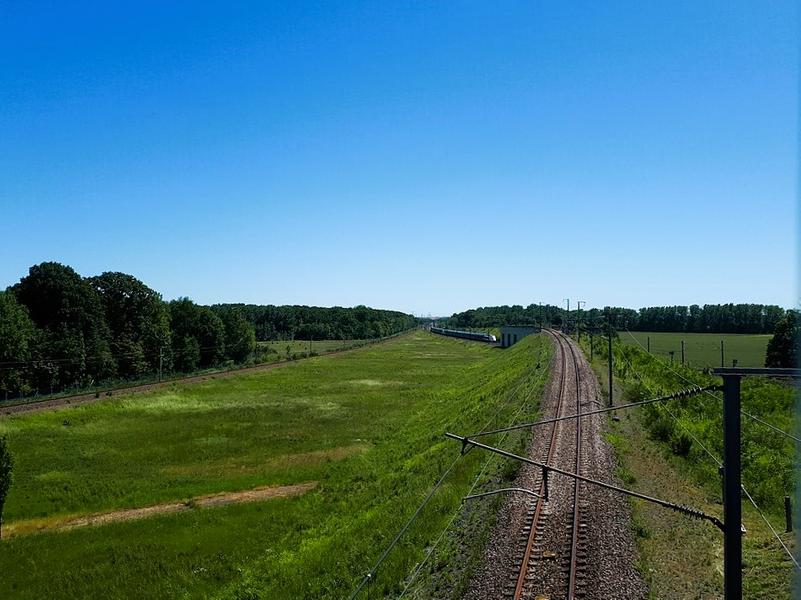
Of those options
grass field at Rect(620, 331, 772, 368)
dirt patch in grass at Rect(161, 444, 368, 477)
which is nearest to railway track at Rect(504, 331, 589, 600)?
dirt patch in grass at Rect(161, 444, 368, 477)

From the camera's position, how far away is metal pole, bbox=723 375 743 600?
760cm

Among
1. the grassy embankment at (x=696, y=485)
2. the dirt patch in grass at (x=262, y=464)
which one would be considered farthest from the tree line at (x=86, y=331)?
the grassy embankment at (x=696, y=485)

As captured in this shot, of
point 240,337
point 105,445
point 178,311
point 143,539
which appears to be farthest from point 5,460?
point 240,337

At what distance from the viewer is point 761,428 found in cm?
3150

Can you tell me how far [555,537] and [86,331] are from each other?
246ft

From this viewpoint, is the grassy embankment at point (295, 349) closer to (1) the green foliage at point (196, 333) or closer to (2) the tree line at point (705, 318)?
(1) the green foliage at point (196, 333)

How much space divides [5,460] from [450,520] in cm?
1997

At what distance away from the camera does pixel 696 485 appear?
21.5 m

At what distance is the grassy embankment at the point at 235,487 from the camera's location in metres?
19.4

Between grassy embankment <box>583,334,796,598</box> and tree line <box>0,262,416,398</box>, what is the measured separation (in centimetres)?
6328

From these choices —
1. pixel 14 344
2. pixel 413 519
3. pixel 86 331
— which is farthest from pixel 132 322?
pixel 413 519

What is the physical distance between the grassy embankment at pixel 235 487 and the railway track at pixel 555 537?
3137mm

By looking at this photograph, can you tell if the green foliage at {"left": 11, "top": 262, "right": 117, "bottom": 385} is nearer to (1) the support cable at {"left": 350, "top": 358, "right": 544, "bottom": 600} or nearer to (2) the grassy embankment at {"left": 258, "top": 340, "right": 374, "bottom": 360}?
(2) the grassy embankment at {"left": 258, "top": 340, "right": 374, "bottom": 360}

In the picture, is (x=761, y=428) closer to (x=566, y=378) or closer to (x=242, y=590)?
(x=566, y=378)
